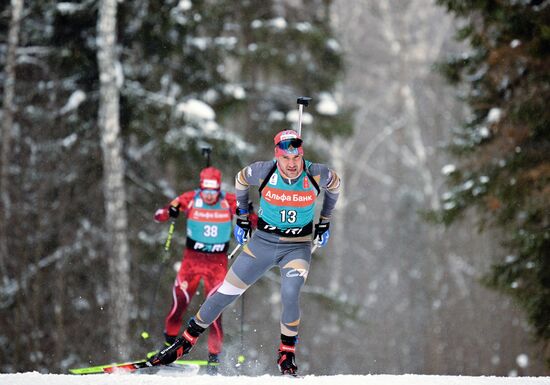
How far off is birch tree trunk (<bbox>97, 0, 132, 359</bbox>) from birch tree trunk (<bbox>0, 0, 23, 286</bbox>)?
2.58 meters

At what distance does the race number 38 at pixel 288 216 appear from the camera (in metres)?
6.82

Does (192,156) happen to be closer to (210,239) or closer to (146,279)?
(146,279)

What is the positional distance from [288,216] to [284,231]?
0.52 feet

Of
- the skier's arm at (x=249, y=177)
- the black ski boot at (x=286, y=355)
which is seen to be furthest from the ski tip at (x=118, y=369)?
the skier's arm at (x=249, y=177)

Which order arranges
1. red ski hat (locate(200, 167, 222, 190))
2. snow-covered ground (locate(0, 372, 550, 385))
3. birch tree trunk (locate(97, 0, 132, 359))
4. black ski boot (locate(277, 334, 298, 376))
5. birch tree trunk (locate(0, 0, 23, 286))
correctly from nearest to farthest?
snow-covered ground (locate(0, 372, 550, 385)), black ski boot (locate(277, 334, 298, 376)), red ski hat (locate(200, 167, 222, 190)), birch tree trunk (locate(97, 0, 132, 359)), birch tree trunk (locate(0, 0, 23, 286))

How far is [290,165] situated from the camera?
6672 mm

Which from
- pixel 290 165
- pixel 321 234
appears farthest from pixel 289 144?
pixel 321 234

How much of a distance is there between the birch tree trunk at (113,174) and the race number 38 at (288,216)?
675 cm

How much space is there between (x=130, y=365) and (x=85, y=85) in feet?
25.9

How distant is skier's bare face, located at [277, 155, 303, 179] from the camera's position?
6.66 metres

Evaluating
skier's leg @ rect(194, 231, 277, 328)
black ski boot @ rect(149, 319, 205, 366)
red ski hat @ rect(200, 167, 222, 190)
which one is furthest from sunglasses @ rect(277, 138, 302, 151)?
red ski hat @ rect(200, 167, 222, 190)

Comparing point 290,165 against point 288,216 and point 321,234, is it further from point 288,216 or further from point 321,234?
point 321,234

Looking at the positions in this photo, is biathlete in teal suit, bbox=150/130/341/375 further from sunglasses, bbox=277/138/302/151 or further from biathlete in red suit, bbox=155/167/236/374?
biathlete in red suit, bbox=155/167/236/374

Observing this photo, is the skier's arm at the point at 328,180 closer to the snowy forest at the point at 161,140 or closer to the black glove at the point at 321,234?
the black glove at the point at 321,234
